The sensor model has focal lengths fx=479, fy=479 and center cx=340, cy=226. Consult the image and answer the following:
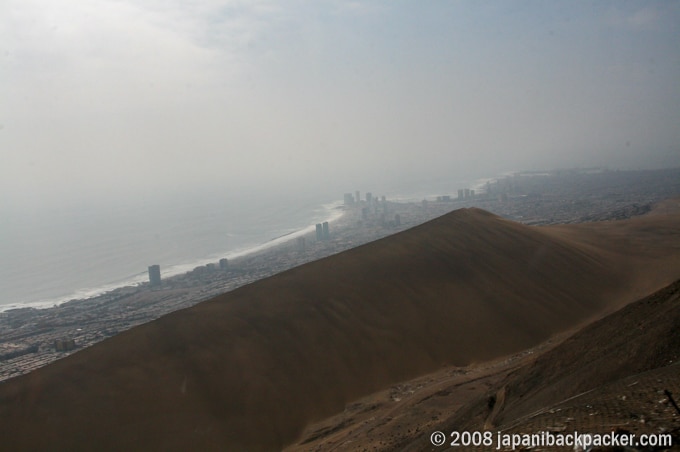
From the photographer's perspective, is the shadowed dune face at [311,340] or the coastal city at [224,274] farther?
the coastal city at [224,274]

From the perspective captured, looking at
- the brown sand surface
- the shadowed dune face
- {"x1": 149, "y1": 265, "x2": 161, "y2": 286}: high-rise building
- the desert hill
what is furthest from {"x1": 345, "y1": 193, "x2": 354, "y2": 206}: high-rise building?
the desert hill

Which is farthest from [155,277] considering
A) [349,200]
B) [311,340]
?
[349,200]

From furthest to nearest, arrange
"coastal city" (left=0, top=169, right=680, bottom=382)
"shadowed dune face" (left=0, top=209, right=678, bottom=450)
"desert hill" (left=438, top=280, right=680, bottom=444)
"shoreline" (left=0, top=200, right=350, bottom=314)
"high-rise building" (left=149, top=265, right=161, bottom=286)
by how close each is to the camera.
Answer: "high-rise building" (left=149, top=265, right=161, bottom=286)
"shoreline" (left=0, top=200, right=350, bottom=314)
"coastal city" (left=0, top=169, right=680, bottom=382)
"shadowed dune face" (left=0, top=209, right=678, bottom=450)
"desert hill" (left=438, top=280, right=680, bottom=444)

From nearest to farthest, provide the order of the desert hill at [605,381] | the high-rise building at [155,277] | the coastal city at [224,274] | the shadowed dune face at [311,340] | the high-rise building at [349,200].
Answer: the desert hill at [605,381] → the shadowed dune face at [311,340] → the coastal city at [224,274] → the high-rise building at [155,277] → the high-rise building at [349,200]

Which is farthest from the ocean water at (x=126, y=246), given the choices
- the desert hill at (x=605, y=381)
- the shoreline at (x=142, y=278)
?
the desert hill at (x=605, y=381)

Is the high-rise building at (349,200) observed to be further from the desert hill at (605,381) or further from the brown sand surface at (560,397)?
the desert hill at (605,381)

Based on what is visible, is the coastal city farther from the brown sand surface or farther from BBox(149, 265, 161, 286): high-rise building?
the brown sand surface

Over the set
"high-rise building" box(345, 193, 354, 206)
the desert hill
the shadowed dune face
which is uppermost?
"high-rise building" box(345, 193, 354, 206)
